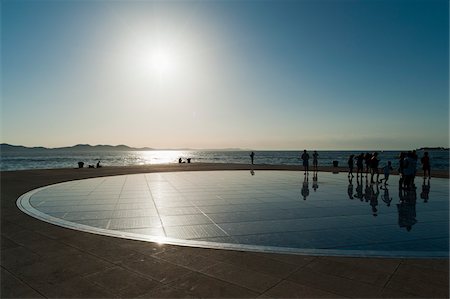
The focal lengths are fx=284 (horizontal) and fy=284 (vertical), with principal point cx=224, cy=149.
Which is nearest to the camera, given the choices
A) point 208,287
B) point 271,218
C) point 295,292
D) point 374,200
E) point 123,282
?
point 295,292

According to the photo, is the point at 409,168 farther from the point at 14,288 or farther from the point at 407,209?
the point at 14,288

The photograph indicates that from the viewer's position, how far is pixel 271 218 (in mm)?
7910

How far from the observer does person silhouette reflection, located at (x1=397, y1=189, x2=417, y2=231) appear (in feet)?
24.5

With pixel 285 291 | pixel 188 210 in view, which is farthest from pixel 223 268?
pixel 188 210

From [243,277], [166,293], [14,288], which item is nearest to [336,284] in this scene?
[243,277]

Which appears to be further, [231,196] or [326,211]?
[231,196]

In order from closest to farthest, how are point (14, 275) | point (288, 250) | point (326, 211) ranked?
point (14, 275) → point (288, 250) → point (326, 211)

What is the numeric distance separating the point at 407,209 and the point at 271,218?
4835 mm

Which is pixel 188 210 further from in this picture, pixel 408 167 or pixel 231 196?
pixel 408 167

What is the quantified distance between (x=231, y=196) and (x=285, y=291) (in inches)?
313

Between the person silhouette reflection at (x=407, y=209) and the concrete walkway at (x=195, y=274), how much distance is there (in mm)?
2765

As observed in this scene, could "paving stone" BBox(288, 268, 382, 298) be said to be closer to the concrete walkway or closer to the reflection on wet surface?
the concrete walkway

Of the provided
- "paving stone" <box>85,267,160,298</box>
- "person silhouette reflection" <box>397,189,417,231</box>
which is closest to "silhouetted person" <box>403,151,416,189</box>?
"person silhouette reflection" <box>397,189,417,231</box>

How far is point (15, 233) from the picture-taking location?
21.5 feet
